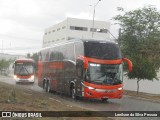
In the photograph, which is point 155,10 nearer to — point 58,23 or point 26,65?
point 26,65

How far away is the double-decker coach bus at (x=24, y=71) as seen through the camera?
44.0m

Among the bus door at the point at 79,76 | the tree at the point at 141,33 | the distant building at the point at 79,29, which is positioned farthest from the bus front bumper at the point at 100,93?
the distant building at the point at 79,29

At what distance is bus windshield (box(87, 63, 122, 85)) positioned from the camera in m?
22.3

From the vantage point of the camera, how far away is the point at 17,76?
43.9 m

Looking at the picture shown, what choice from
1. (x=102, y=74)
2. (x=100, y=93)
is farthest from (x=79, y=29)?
(x=100, y=93)

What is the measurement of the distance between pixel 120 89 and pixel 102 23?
86.7 m

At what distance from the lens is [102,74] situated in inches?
883

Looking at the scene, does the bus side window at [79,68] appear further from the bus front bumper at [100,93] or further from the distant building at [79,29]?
the distant building at [79,29]

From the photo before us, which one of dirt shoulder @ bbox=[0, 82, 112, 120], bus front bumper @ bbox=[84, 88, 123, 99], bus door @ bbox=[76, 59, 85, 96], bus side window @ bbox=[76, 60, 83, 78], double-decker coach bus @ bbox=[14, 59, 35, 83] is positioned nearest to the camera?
dirt shoulder @ bbox=[0, 82, 112, 120]

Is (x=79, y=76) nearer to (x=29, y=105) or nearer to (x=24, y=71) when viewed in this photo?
(x=29, y=105)

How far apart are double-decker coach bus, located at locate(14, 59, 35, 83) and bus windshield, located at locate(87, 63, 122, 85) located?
74.0ft

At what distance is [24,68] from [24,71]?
13.7 inches

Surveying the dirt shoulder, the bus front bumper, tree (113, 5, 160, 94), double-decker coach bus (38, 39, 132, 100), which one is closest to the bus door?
double-decker coach bus (38, 39, 132, 100)

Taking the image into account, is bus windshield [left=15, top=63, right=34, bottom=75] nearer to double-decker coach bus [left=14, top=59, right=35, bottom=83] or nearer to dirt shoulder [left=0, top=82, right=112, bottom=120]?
double-decker coach bus [left=14, top=59, right=35, bottom=83]
